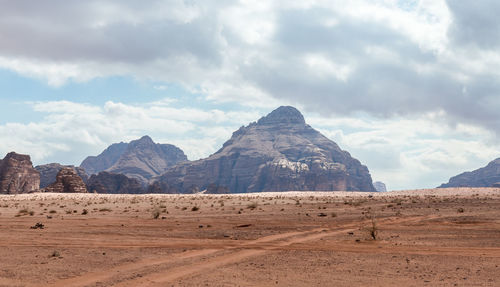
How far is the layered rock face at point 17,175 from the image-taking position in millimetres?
131525

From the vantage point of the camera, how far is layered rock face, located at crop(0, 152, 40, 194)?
132 meters

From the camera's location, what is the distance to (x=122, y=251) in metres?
17.9

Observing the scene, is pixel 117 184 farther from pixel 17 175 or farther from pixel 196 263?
pixel 196 263

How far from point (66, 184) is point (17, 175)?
36.5 metres

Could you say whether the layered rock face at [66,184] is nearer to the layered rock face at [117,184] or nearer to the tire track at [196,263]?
the layered rock face at [117,184]

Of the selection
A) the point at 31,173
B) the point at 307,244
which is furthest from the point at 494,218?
the point at 31,173

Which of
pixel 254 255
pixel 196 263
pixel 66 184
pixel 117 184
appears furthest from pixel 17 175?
pixel 196 263

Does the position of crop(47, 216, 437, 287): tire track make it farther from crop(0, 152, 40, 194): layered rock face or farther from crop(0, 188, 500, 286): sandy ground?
crop(0, 152, 40, 194): layered rock face

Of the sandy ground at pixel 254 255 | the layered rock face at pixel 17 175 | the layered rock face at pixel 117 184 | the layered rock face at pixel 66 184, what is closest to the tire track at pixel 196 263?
the sandy ground at pixel 254 255

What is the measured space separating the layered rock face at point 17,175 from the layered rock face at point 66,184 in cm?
2513

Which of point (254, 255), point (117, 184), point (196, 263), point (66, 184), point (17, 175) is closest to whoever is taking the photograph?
point (196, 263)

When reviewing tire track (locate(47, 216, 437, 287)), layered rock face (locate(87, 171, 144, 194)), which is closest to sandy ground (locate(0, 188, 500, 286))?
tire track (locate(47, 216, 437, 287))

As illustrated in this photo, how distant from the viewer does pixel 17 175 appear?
446 ft

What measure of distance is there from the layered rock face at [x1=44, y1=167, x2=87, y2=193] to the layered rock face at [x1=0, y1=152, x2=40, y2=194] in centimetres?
2513
